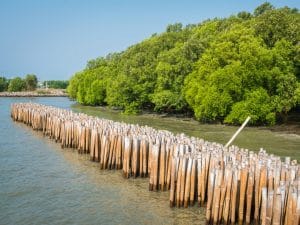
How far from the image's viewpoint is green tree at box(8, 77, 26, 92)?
6836 inches

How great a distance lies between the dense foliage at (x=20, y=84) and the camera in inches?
6885

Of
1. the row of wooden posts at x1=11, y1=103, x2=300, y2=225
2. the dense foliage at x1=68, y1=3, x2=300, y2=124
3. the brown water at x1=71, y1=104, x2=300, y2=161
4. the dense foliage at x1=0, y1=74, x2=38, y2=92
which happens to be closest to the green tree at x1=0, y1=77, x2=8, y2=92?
→ the dense foliage at x1=0, y1=74, x2=38, y2=92

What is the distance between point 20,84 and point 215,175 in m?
174

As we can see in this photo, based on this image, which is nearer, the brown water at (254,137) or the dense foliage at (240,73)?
the brown water at (254,137)

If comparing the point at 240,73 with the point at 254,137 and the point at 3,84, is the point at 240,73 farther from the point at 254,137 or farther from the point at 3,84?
the point at 3,84

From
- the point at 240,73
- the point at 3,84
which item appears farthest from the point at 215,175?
the point at 3,84

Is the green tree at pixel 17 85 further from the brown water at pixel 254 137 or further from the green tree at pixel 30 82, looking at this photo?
the brown water at pixel 254 137

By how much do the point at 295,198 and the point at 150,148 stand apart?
8.74m

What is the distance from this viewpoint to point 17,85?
6905 inches

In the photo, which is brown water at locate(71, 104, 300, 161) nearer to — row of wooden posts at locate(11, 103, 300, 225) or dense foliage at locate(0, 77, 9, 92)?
row of wooden posts at locate(11, 103, 300, 225)

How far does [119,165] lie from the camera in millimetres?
20797

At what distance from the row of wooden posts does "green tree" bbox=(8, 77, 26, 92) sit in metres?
162

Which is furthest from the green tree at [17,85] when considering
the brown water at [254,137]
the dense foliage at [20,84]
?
the brown water at [254,137]

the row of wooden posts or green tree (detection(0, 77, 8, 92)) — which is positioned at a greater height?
green tree (detection(0, 77, 8, 92))
